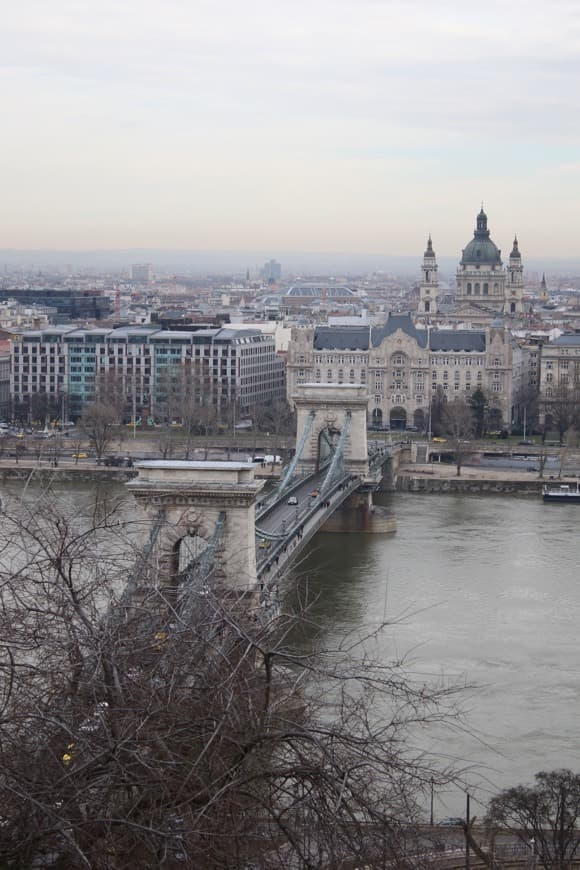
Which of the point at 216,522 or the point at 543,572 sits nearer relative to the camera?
the point at 216,522

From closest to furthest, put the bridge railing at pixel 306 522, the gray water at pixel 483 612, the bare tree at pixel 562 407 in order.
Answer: the gray water at pixel 483 612 < the bridge railing at pixel 306 522 < the bare tree at pixel 562 407

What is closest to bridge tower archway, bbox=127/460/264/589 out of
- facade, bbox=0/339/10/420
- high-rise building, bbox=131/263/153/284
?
facade, bbox=0/339/10/420

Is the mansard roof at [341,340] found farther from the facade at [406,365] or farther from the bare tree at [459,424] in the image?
the bare tree at [459,424]

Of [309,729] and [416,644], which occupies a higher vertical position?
[309,729]

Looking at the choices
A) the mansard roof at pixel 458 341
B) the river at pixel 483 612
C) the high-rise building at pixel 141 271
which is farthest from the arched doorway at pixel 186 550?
the high-rise building at pixel 141 271

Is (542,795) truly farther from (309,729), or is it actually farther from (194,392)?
(194,392)

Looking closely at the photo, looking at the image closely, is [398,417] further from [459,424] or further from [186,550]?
[186,550]

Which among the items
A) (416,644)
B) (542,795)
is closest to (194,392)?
(416,644)
